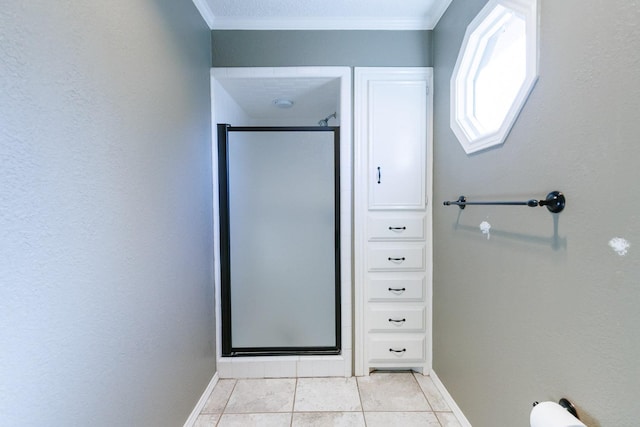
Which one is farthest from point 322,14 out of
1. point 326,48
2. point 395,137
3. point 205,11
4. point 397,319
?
point 397,319

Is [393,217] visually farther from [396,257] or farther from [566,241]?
[566,241]

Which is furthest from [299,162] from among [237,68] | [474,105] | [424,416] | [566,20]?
[424,416]

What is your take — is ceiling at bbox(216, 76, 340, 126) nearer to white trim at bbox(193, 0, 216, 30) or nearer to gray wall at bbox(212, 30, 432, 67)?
gray wall at bbox(212, 30, 432, 67)

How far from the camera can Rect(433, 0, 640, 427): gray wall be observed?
705mm

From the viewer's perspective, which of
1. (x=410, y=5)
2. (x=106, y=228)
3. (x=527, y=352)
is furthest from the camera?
(x=410, y=5)

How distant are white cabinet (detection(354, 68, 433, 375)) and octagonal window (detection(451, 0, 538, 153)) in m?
0.35

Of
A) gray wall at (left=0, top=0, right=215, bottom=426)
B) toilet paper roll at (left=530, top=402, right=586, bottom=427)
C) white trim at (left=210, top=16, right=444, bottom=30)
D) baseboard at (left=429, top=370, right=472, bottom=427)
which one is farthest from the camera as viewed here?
white trim at (left=210, top=16, right=444, bottom=30)

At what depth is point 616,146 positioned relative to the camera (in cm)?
72

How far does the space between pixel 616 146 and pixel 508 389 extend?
1005mm

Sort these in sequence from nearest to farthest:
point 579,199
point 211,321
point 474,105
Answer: point 579,199 < point 474,105 < point 211,321

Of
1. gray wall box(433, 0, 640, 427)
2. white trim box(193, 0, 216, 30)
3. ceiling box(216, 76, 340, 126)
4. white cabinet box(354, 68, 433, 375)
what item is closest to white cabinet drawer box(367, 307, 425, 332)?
white cabinet box(354, 68, 433, 375)

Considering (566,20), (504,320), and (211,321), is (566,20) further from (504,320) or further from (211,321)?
(211,321)

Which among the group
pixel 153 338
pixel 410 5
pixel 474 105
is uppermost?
pixel 410 5

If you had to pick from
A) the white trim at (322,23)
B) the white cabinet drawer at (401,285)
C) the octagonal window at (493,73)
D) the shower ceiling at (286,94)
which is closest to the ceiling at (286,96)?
the shower ceiling at (286,94)
